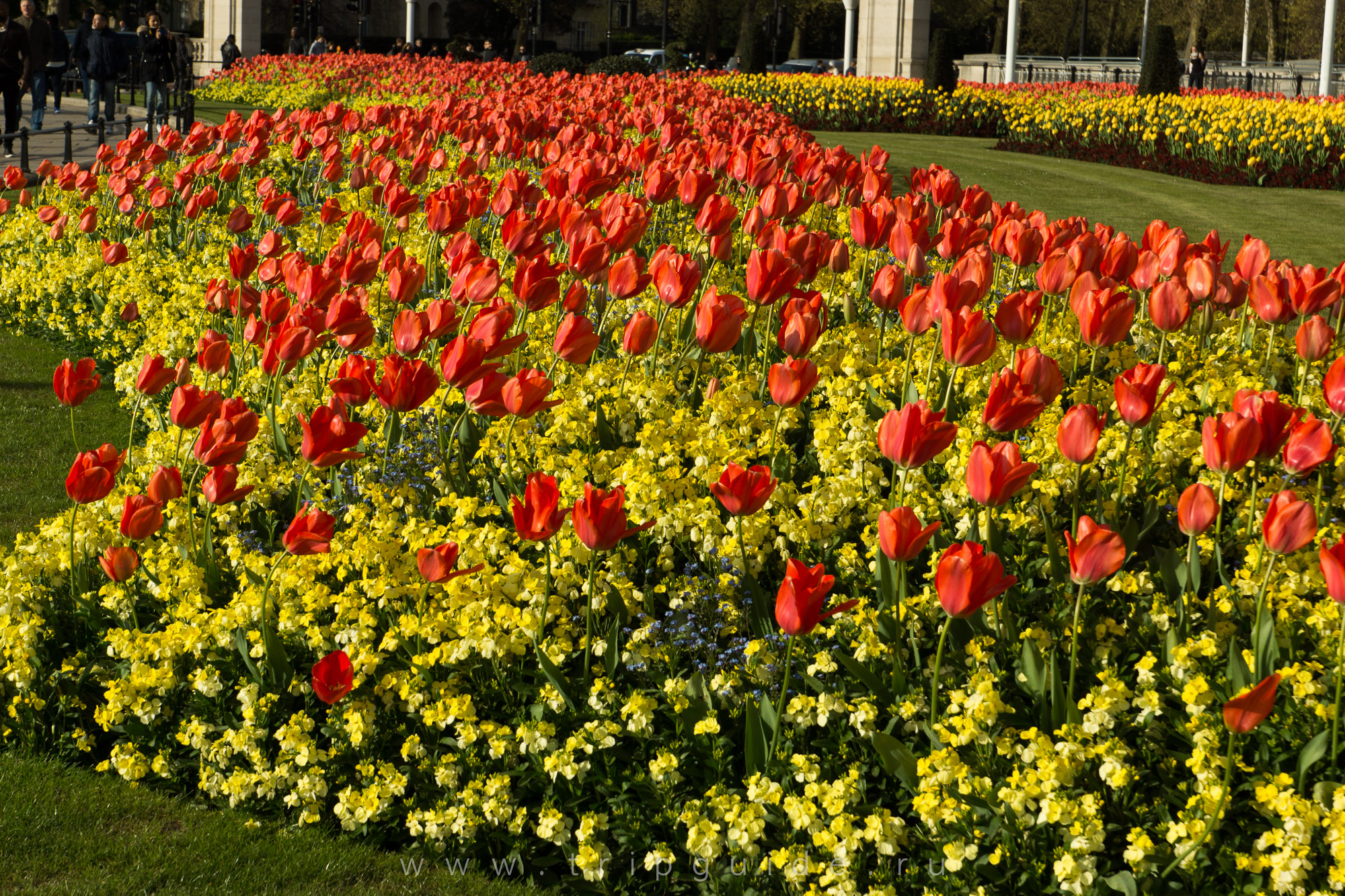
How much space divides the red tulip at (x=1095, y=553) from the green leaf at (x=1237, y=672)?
41 cm

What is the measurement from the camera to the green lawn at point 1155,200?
1493 cm

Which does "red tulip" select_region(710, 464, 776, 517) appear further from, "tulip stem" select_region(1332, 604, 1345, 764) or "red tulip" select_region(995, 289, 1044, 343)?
"red tulip" select_region(995, 289, 1044, 343)

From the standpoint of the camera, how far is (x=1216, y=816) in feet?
8.11

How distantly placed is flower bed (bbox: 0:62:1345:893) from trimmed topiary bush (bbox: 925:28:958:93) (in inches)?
1050

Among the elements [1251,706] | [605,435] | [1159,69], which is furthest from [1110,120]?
[1251,706]

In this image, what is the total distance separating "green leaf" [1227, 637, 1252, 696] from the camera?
2771 mm

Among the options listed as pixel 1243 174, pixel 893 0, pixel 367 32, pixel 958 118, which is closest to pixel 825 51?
pixel 367 32

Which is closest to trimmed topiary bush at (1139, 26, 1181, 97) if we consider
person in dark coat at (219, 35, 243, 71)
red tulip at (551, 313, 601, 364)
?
red tulip at (551, 313, 601, 364)

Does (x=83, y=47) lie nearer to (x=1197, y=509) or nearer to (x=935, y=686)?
(x=935, y=686)

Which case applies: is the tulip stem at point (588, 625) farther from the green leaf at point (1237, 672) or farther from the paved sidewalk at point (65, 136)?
the paved sidewalk at point (65, 136)

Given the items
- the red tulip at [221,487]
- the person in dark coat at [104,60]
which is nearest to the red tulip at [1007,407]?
the red tulip at [221,487]

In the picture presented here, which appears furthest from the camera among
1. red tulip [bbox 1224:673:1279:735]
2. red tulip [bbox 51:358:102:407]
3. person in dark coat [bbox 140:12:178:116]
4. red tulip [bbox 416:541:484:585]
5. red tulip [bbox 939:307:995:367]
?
person in dark coat [bbox 140:12:178:116]

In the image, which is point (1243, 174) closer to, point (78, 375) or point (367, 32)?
point (78, 375)

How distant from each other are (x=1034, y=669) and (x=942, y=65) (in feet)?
97.6
